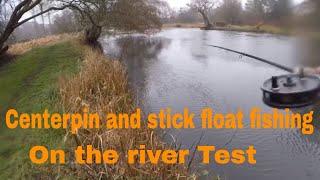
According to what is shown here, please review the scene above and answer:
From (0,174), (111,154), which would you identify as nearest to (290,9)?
(111,154)

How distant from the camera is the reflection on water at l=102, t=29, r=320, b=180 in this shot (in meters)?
6.94

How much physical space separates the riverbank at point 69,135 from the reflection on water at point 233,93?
164 centimetres

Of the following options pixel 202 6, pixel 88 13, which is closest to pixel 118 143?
pixel 88 13

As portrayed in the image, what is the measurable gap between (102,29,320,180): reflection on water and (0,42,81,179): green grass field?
2.86m

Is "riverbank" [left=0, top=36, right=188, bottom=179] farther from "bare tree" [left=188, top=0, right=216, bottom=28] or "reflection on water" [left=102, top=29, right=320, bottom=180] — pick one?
"bare tree" [left=188, top=0, right=216, bottom=28]

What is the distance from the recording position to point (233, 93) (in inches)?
500

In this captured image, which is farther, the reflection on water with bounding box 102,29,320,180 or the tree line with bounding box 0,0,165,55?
the tree line with bounding box 0,0,165,55

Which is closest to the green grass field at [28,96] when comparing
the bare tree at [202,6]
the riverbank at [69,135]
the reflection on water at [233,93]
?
the riverbank at [69,135]

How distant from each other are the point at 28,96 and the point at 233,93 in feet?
21.7

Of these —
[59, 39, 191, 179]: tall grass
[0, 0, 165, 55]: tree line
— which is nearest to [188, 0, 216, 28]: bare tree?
[0, 0, 165, 55]: tree line

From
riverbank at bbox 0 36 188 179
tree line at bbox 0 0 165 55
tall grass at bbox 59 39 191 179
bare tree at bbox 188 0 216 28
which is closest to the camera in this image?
tall grass at bbox 59 39 191 179

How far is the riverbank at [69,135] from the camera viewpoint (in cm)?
548

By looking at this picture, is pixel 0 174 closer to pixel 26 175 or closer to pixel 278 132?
pixel 26 175

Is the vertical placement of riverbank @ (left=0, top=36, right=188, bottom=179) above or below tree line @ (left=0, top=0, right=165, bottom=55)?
below
